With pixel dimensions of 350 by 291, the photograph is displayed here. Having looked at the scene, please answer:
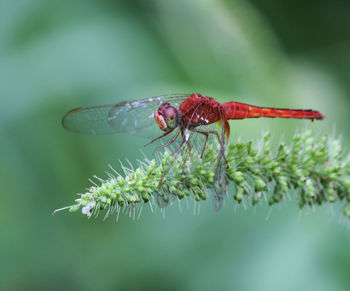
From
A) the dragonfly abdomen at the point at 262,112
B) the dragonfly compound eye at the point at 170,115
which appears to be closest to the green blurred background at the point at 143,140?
the dragonfly abdomen at the point at 262,112

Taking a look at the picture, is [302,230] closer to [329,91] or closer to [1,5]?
[329,91]

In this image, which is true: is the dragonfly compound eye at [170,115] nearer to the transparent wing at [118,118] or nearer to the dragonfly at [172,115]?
the dragonfly at [172,115]

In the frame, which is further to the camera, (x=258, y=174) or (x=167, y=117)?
(x=167, y=117)

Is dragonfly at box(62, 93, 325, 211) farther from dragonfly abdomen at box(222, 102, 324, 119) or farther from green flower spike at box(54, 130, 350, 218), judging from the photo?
green flower spike at box(54, 130, 350, 218)

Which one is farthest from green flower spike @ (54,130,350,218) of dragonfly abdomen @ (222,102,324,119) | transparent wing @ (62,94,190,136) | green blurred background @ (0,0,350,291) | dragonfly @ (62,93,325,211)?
transparent wing @ (62,94,190,136)

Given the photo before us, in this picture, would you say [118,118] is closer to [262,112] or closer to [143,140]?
[143,140]

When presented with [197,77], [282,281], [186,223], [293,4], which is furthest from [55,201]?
[293,4]

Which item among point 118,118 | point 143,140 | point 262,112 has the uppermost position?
point 262,112

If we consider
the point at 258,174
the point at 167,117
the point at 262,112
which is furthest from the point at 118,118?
the point at 258,174
